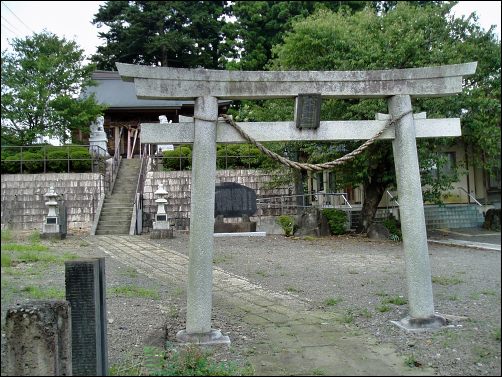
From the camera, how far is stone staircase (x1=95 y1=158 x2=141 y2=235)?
17.4 meters

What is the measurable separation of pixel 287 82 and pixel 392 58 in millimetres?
9564

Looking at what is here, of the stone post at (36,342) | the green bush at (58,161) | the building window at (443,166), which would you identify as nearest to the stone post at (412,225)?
the stone post at (36,342)

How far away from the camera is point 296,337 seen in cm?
502

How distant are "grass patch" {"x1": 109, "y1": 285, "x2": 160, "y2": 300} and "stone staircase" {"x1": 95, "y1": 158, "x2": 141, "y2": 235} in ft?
32.7

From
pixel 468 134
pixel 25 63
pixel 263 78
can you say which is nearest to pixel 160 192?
pixel 25 63

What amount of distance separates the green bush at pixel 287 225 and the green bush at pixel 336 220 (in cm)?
130

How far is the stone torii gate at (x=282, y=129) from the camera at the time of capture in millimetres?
4910

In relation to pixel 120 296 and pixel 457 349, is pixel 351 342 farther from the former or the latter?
pixel 120 296

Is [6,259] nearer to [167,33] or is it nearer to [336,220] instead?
[336,220]

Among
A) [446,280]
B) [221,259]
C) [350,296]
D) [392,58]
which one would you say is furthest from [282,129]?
[392,58]

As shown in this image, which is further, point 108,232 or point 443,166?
point 108,232

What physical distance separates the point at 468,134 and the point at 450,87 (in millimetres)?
9582

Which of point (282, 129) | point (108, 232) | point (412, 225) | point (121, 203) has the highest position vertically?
point (282, 129)

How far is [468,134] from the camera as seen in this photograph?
14008mm
